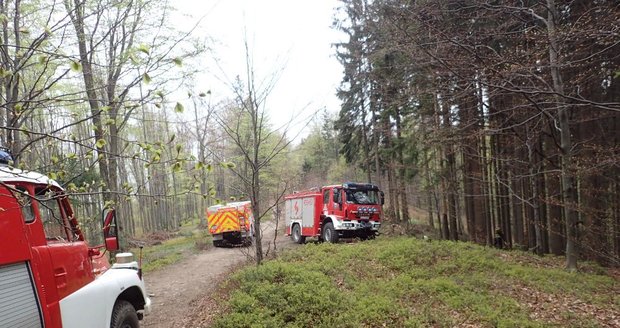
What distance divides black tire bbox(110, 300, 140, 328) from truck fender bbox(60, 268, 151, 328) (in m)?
0.12

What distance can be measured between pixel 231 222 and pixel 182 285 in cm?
746

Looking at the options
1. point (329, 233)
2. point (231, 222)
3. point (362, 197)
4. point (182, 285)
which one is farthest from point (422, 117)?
point (182, 285)

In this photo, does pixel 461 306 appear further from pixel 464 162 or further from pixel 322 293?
pixel 464 162

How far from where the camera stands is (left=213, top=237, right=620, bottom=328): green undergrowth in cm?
660

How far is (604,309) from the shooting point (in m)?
7.14

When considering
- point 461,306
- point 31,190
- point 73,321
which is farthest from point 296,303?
point 31,190

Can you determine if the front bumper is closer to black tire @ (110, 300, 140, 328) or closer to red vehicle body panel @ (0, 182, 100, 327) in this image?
black tire @ (110, 300, 140, 328)

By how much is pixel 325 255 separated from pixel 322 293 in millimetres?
4719

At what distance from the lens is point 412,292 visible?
8391 mm

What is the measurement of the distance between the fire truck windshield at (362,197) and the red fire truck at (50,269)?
12304mm

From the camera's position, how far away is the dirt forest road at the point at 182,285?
7.90m

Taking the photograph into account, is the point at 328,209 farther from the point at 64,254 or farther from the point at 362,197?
the point at 64,254

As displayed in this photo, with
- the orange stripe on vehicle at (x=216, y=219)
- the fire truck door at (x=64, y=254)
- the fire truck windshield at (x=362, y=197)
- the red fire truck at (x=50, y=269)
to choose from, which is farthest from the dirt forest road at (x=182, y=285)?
the fire truck windshield at (x=362, y=197)

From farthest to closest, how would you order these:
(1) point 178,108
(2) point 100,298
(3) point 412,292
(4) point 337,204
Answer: (4) point 337,204, (3) point 412,292, (2) point 100,298, (1) point 178,108
